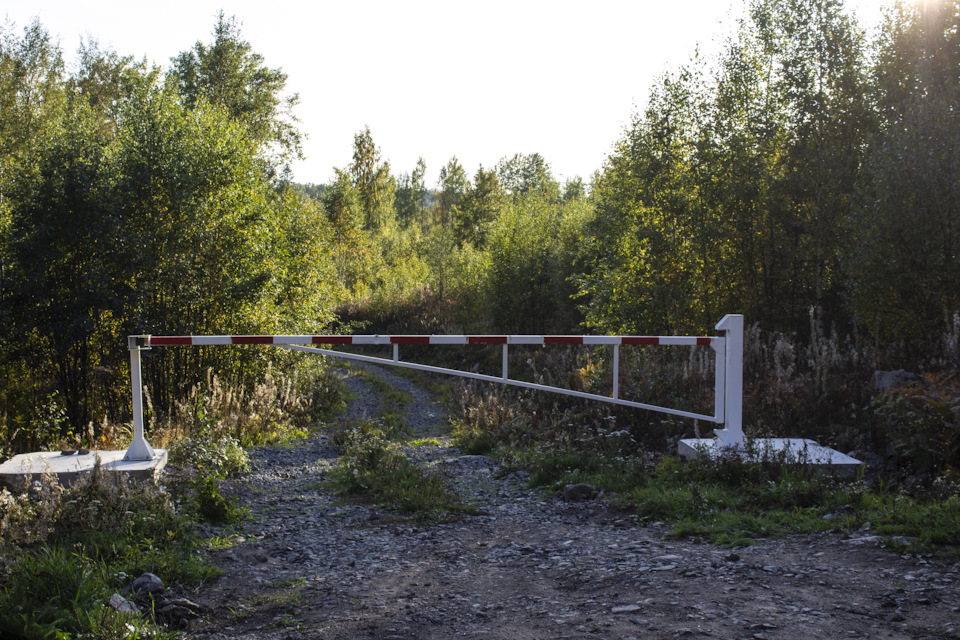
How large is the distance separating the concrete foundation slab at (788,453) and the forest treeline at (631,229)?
412 cm

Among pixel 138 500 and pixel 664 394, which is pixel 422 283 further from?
pixel 138 500

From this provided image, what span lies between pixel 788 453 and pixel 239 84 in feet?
105

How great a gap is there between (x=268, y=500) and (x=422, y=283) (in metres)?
29.3

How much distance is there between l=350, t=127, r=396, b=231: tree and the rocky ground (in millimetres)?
46927

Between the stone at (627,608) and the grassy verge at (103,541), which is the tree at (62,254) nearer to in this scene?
the grassy verge at (103,541)

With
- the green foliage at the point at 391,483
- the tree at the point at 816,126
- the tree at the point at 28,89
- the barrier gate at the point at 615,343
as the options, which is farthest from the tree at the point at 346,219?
the barrier gate at the point at 615,343

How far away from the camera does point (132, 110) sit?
1398cm

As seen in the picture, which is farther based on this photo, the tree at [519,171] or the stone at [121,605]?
the tree at [519,171]

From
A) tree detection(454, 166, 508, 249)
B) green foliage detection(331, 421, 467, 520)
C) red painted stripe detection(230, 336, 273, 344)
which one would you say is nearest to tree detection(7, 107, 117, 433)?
red painted stripe detection(230, 336, 273, 344)

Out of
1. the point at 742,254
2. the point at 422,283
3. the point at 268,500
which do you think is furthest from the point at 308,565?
the point at 422,283

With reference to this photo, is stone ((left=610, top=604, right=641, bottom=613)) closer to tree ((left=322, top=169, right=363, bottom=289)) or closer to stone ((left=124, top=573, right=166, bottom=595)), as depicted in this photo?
stone ((left=124, top=573, right=166, bottom=595))

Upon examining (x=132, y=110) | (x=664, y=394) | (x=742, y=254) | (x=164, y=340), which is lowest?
(x=664, y=394)

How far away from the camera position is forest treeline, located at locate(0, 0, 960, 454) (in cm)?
1154

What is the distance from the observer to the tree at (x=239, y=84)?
3206 centimetres
